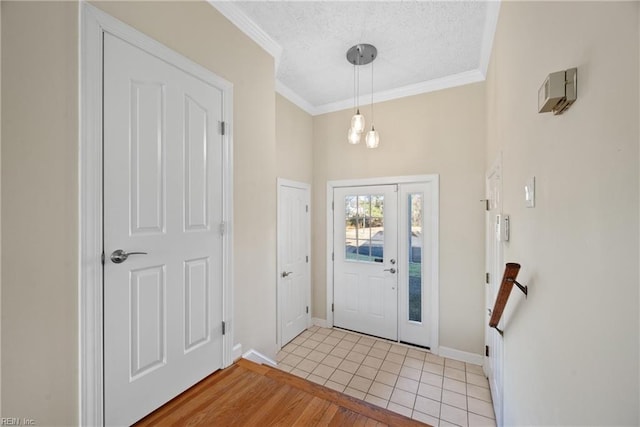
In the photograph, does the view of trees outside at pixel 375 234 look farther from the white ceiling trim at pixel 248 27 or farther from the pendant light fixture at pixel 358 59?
the white ceiling trim at pixel 248 27

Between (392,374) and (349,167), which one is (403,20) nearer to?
(349,167)

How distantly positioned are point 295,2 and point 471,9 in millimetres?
1287

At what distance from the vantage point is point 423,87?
304cm

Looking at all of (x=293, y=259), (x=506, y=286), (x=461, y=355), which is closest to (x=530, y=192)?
(x=506, y=286)

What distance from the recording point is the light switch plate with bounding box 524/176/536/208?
3.81ft

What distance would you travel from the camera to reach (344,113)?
3.57 m

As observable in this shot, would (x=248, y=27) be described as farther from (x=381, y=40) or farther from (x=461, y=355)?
(x=461, y=355)

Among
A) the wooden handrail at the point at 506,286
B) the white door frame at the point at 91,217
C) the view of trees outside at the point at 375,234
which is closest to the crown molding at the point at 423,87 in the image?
the view of trees outside at the point at 375,234

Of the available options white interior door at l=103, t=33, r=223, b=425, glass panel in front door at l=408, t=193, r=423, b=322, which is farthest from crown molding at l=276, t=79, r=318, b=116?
glass panel in front door at l=408, t=193, r=423, b=322

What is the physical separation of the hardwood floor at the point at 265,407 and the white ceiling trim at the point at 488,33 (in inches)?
105

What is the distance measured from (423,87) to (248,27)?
201cm

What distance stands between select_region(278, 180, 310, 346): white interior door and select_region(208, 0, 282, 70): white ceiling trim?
1.35 meters

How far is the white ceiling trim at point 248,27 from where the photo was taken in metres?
1.86

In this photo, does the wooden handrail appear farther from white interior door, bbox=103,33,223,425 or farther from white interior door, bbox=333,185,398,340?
white interior door, bbox=333,185,398,340
